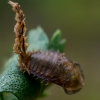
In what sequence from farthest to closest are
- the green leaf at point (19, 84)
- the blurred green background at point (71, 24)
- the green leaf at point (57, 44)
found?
the blurred green background at point (71, 24) < the green leaf at point (57, 44) < the green leaf at point (19, 84)

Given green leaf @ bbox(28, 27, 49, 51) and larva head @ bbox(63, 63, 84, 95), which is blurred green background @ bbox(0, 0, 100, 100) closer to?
green leaf @ bbox(28, 27, 49, 51)

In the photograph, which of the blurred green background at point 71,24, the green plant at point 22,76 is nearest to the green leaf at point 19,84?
the green plant at point 22,76

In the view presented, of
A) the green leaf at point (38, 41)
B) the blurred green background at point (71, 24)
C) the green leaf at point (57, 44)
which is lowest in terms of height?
the green leaf at point (57, 44)

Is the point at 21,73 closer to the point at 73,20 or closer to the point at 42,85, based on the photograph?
the point at 42,85

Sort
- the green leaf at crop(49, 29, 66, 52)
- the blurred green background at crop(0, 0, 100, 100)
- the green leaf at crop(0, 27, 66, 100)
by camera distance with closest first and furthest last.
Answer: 1. the green leaf at crop(0, 27, 66, 100)
2. the green leaf at crop(49, 29, 66, 52)
3. the blurred green background at crop(0, 0, 100, 100)

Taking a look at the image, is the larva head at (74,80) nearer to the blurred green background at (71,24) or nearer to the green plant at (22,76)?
the green plant at (22,76)

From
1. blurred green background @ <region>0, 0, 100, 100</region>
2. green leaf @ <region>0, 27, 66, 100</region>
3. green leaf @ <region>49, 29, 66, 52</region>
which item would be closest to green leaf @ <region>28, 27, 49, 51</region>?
green leaf @ <region>49, 29, 66, 52</region>
